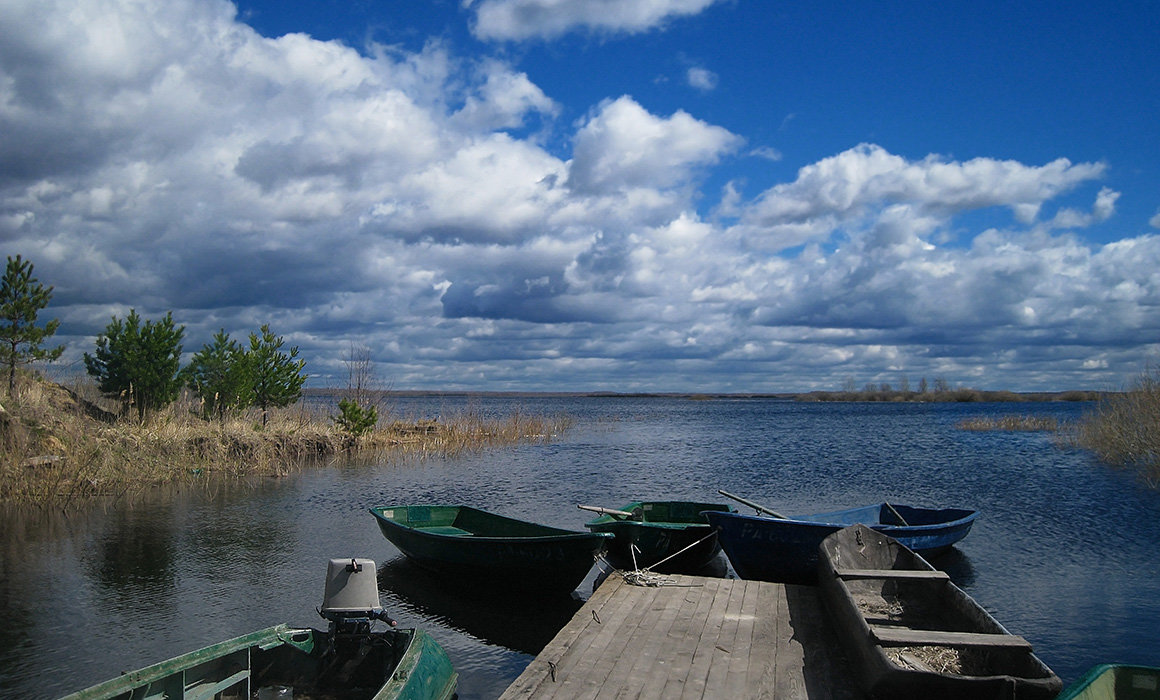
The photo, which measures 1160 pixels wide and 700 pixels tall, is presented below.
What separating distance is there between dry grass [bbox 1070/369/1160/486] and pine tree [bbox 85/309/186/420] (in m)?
33.7

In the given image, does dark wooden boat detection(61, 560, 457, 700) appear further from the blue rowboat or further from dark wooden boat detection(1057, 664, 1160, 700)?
the blue rowboat

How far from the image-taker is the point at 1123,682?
15.8ft

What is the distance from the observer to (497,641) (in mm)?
9836

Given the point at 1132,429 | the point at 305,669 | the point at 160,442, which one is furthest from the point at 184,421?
the point at 1132,429

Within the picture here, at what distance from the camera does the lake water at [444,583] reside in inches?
381

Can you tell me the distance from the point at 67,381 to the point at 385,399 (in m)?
12.7

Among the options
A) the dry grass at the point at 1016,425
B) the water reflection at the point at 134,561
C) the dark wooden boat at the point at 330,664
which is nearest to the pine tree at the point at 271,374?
the water reflection at the point at 134,561

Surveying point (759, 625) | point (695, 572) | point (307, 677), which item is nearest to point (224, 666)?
point (307, 677)

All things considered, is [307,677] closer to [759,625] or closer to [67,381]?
[759,625]

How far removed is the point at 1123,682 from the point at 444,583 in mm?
9659

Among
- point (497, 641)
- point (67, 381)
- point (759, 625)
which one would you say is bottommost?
point (497, 641)

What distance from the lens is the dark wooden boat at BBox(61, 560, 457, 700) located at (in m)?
6.17

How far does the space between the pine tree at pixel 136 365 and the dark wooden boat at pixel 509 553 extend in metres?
18.8

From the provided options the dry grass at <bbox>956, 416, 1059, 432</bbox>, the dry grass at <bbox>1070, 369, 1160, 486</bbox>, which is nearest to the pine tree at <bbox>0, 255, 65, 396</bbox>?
the dry grass at <bbox>1070, 369, 1160, 486</bbox>
